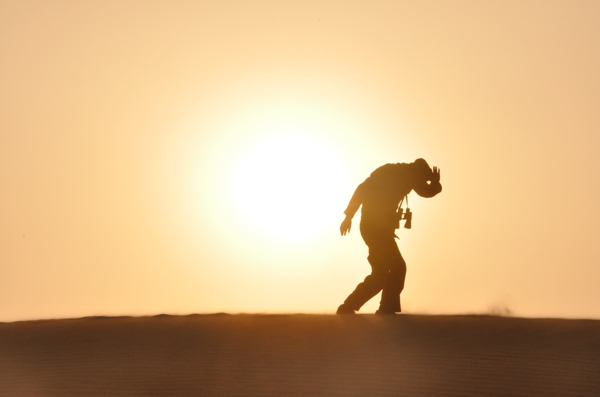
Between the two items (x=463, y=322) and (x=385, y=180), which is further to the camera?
(x=385, y=180)

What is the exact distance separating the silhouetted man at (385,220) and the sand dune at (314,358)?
109 centimetres

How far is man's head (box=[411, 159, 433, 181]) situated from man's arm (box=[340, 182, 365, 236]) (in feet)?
2.56

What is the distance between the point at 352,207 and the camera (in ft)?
41.6

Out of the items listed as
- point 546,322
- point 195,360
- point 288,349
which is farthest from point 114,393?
point 546,322

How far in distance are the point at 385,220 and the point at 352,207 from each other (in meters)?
0.53

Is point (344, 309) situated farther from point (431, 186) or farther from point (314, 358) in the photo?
point (314, 358)

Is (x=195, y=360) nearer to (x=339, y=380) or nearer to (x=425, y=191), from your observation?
(x=339, y=380)

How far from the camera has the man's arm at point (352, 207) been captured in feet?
41.4

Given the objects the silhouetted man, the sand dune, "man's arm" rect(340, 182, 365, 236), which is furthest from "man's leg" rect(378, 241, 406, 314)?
the sand dune

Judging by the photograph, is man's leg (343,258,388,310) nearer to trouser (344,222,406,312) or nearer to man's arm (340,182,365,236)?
trouser (344,222,406,312)

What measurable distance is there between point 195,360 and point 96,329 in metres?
2.80

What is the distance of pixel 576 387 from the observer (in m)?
7.62

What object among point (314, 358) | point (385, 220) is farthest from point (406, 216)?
point (314, 358)

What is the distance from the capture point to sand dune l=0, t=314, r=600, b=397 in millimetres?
7844
